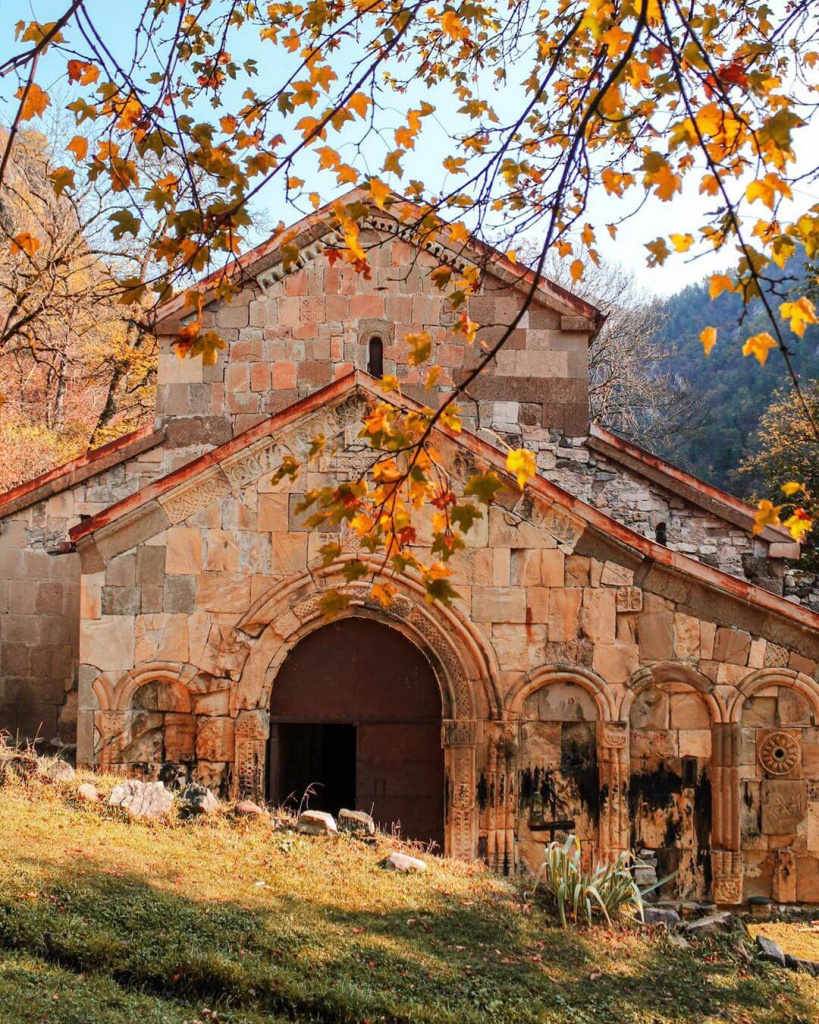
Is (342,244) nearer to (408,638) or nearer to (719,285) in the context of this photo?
(408,638)

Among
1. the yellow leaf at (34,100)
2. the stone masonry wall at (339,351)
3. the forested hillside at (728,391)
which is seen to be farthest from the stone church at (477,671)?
the forested hillside at (728,391)

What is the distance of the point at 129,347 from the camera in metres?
21.3

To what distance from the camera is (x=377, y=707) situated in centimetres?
930

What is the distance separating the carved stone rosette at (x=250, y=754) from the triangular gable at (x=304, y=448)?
1.91 metres

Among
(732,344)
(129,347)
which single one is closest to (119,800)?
(129,347)

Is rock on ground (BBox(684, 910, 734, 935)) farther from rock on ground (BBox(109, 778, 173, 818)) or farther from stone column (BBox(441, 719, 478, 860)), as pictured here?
rock on ground (BBox(109, 778, 173, 818))

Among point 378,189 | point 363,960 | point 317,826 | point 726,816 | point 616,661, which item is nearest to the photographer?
point 378,189

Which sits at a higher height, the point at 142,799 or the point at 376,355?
the point at 376,355

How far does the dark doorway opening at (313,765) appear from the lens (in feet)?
31.9

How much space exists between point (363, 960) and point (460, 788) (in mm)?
3026

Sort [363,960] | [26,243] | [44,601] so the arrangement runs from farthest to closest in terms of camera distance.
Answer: [44,601] → [363,960] → [26,243]

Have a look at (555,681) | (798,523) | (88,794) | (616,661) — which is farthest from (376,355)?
(798,523)

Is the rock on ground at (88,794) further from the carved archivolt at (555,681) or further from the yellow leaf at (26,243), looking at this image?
the yellow leaf at (26,243)

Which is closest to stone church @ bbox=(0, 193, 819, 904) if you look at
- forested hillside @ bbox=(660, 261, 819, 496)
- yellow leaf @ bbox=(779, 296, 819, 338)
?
yellow leaf @ bbox=(779, 296, 819, 338)
